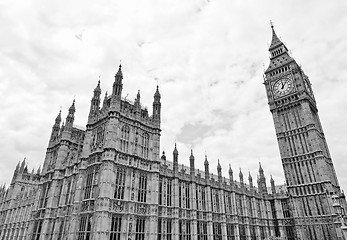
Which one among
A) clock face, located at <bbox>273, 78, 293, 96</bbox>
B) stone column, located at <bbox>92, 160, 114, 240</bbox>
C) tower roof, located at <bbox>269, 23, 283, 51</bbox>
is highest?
tower roof, located at <bbox>269, 23, 283, 51</bbox>

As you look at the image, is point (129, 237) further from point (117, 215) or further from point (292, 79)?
point (292, 79)

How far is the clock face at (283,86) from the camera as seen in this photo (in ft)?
250

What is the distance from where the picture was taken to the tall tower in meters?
61.2

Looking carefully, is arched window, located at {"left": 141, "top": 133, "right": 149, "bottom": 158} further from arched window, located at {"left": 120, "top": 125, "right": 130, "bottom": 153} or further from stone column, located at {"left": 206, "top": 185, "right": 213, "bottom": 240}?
stone column, located at {"left": 206, "top": 185, "right": 213, "bottom": 240}

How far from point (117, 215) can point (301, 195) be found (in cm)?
5076

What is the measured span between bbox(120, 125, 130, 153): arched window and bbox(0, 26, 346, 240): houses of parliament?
0.17 meters

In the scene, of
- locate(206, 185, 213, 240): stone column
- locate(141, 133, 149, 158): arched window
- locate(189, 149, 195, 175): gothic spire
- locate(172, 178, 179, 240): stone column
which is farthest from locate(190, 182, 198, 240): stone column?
locate(141, 133, 149, 158): arched window

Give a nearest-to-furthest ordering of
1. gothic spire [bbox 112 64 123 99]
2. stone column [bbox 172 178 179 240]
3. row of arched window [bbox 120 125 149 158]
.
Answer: row of arched window [bbox 120 125 149 158] → stone column [bbox 172 178 179 240] → gothic spire [bbox 112 64 123 99]

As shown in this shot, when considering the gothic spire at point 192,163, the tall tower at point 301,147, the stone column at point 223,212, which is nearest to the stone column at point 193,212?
the gothic spire at point 192,163

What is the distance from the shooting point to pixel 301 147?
69188 mm

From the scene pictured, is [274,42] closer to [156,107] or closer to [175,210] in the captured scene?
[156,107]

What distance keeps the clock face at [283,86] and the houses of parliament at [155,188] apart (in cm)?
33

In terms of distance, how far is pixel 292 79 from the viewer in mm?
75938

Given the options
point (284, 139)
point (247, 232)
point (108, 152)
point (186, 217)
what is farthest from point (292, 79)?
point (108, 152)
